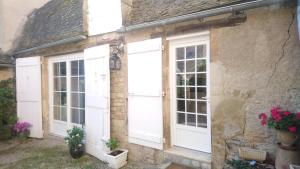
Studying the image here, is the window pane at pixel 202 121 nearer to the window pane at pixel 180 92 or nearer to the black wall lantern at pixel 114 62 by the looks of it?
the window pane at pixel 180 92

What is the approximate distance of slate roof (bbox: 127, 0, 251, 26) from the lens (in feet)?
13.6

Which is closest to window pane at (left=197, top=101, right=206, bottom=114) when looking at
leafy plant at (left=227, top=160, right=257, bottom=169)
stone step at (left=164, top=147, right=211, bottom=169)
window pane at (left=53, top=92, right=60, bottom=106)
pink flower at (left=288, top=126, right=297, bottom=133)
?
stone step at (left=164, top=147, right=211, bottom=169)

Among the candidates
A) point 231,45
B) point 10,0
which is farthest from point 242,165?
point 10,0

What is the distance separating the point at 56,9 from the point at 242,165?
7378 millimetres

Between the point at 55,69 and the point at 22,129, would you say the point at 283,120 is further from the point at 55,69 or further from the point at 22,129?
the point at 22,129

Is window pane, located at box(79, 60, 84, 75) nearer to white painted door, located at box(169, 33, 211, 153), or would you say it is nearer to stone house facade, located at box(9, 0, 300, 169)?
stone house facade, located at box(9, 0, 300, 169)

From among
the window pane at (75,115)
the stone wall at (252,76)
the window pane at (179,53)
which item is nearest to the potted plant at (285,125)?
the stone wall at (252,76)

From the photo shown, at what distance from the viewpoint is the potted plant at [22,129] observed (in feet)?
24.6

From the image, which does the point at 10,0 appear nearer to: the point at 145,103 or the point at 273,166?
the point at 145,103

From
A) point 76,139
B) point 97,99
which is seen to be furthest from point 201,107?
point 76,139

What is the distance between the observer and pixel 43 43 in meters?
7.28

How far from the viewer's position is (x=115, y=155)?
513 centimetres

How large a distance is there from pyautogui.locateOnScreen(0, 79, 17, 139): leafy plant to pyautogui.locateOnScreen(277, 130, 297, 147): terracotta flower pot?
25.9ft

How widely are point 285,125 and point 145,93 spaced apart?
264cm
